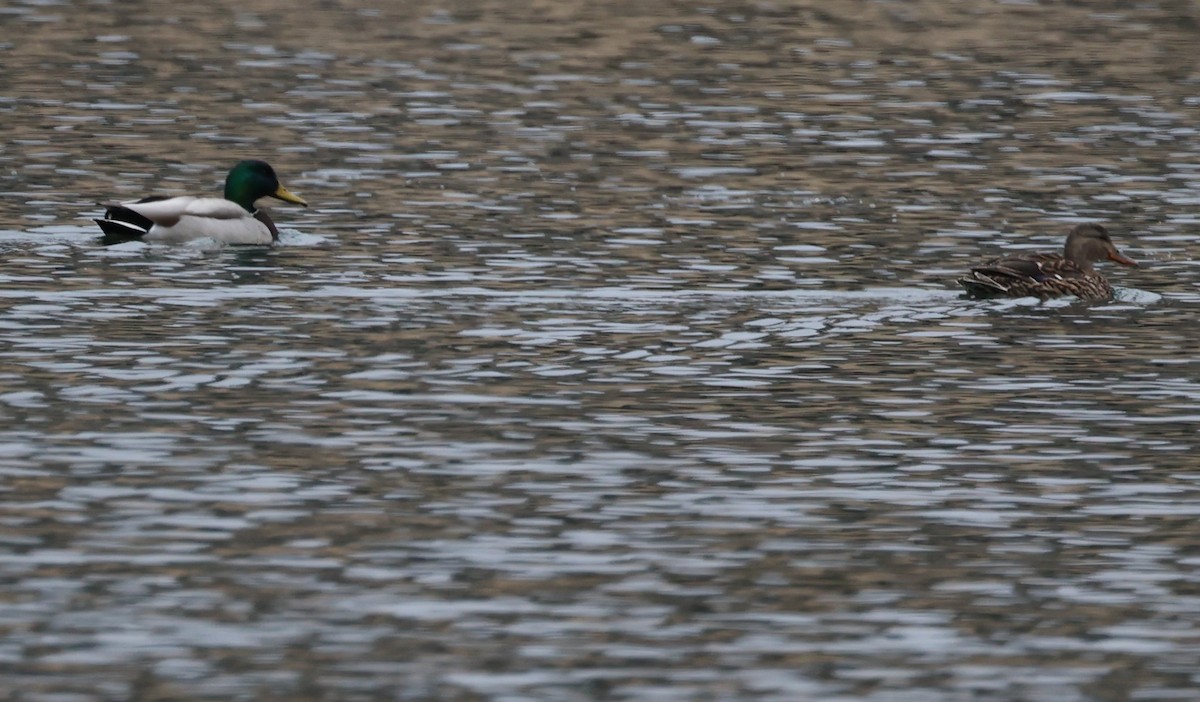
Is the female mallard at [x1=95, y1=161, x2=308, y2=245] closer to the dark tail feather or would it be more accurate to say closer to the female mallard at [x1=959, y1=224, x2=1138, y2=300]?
the dark tail feather

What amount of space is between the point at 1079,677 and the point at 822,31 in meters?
37.4

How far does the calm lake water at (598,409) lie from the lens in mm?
11438

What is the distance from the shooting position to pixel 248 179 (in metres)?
26.6

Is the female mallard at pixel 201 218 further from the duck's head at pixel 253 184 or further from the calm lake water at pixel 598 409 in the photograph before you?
the calm lake water at pixel 598 409

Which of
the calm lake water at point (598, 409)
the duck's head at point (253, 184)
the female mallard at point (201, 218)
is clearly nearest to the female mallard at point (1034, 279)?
the calm lake water at point (598, 409)

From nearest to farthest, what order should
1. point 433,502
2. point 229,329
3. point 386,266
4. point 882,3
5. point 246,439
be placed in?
point 433,502, point 246,439, point 229,329, point 386,266, point 882,3

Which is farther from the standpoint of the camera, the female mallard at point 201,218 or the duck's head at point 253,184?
the duck's head at point 253,184

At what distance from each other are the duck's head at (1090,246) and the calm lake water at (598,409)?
1.56ft

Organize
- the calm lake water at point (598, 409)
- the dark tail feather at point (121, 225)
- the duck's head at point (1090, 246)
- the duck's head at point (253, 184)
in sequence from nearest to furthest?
the calm lake water at point (598, 409) → the duck's head at point (1090, 246) → the dark tail feather at point (121, 225) → the duck's head at point (253, 184)

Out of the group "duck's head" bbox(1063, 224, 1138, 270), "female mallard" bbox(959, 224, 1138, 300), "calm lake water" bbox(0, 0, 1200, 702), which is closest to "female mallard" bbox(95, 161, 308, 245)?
"calm lake water" bbox(0, 0, 1200, 702)

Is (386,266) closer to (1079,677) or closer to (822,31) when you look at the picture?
(1079,677)

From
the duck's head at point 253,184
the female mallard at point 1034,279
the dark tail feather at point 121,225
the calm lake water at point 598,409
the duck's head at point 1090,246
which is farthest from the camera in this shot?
the duck's head at point 253,184

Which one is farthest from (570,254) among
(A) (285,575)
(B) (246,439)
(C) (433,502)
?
(A) (285,575)

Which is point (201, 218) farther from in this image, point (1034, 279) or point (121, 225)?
point (1034, 279)
